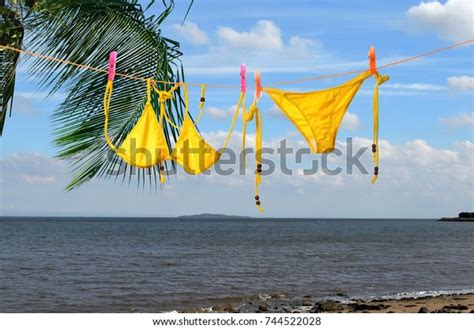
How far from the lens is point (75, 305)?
18.8m

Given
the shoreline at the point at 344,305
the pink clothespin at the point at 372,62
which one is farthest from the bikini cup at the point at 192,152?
the shoreline at the point at 344,305

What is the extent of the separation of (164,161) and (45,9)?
7.21ft

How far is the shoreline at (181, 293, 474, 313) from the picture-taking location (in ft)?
42.9

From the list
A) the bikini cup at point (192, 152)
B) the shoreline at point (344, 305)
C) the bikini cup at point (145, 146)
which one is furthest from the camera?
the shoreline at point (344, 305)

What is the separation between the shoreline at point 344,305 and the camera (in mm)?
13078

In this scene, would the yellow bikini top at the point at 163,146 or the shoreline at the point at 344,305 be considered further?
the shoreline at the point at 344,305

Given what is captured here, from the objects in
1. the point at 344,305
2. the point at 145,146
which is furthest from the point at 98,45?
the point at 344,305

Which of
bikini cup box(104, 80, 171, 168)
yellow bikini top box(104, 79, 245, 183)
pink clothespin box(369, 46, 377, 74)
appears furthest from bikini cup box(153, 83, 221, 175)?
pink clothespin box(369, 46, 377, 74)

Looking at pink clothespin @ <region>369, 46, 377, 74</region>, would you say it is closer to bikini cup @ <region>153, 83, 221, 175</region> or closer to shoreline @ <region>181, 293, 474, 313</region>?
bikini cup @ <region>153, 83, 221, 175</region>

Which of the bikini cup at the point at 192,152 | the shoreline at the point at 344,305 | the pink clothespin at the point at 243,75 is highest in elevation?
the pink clothespin at the point at 243,75

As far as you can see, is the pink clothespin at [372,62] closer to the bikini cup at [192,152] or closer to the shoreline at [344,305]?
the bikini cup at [192,152]
